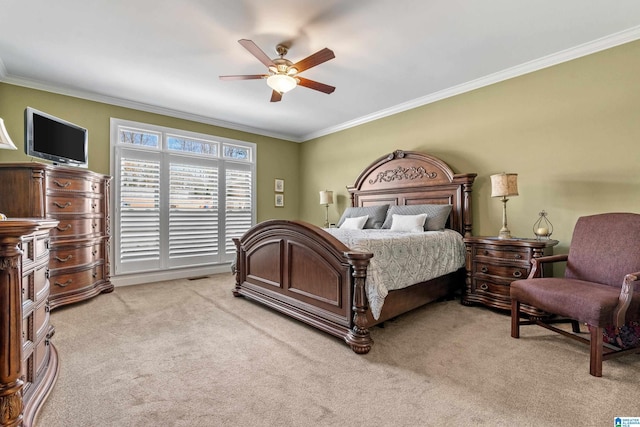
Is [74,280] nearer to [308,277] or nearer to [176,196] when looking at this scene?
[176,196]

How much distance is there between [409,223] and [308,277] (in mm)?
1665

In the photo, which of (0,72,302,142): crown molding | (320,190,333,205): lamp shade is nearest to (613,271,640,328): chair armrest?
(320,190,333,205): lamp shade

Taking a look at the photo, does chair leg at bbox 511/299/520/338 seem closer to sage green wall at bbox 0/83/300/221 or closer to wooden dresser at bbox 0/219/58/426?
wooden dresser at bbox 0/219/58/426

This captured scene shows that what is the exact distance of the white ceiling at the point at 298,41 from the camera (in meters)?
2.39

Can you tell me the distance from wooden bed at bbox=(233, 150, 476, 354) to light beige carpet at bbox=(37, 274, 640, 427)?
0.61 ft

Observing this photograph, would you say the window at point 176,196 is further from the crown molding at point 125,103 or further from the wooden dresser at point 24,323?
the wooden dresser at point 24,323

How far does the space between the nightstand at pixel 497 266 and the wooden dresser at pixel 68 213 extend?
178 inches

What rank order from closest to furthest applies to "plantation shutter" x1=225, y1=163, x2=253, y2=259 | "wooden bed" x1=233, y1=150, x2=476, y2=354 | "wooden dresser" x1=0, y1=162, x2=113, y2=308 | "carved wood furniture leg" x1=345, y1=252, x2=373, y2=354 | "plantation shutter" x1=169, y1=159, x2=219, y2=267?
1. "carved wood furniture leg" x1=345, y1=252, x2=373, y2=354
2. "wooden bed" x1=233, y1=150, x2=476, y2=354
3. "wooden dresser" x1=0, y1=162, x2=113, y2=308
4. "plantation shutter" x1=169, y1=159, x2=219, y2=267
5. "plantation shutter" x1=225, y1=163, x2=253, y2=259

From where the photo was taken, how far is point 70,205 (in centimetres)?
337

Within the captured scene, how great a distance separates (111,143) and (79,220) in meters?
1.38

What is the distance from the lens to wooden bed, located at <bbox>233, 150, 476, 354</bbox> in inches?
92.8

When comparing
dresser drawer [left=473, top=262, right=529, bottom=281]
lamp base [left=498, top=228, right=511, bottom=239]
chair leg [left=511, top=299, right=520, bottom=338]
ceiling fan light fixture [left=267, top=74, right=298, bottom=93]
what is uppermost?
ceiling fan light fixture [left=267, top=74, right=298, bottom=93]

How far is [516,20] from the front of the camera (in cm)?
255

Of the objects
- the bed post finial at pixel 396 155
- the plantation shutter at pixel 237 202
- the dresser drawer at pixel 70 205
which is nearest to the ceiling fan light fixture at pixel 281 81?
the bed post finial at pixel 396 155
